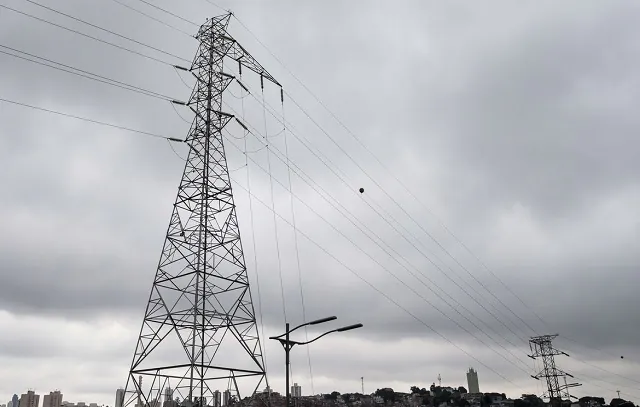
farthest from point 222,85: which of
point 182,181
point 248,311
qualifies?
point 248,311

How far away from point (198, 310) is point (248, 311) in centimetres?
313

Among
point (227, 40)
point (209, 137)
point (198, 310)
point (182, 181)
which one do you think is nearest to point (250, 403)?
point (198, 310)

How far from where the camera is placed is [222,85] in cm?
4238

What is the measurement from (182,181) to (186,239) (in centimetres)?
431

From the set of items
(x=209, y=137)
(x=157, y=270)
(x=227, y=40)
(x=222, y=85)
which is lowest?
(x=157, y=270)

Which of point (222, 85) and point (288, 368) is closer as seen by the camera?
point (288, 368)

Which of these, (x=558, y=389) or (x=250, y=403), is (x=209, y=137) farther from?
(x=558, y=389)

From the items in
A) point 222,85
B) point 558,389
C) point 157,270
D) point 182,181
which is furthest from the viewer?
point 558,389

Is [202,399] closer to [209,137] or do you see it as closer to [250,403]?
[250,403]

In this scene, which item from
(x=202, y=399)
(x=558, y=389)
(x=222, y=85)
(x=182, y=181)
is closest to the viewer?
(x=202, y=399)

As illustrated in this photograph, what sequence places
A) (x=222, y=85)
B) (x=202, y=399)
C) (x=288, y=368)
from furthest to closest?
1. (x=222, y=85)
2. (x=202, y=399)
3. (x=288, y=368)

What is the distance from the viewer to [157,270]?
3503 centimetres

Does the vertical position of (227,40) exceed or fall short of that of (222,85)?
it exceeds it

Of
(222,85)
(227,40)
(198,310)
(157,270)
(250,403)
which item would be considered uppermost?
(227,40)
